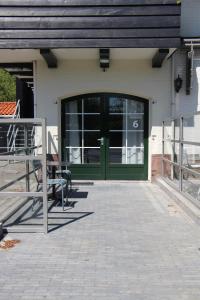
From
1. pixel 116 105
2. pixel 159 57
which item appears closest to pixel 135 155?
pixel 116 105

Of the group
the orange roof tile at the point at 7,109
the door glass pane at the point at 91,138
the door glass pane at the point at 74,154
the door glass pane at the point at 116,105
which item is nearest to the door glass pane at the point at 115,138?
the door glass pane at the point at 91,138

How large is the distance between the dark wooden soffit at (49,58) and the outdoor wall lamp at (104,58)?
1.14 meters

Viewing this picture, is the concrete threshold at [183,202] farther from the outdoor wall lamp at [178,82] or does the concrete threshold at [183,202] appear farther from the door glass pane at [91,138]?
the outdoor wall lamp at [178,82]

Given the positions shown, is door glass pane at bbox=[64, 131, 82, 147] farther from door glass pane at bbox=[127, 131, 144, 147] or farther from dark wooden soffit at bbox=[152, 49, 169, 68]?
dark wooden soffit at bbox=[152, 49, 169, 68]

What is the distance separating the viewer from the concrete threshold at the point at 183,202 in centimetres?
745

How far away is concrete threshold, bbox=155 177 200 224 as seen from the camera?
745 centimetres

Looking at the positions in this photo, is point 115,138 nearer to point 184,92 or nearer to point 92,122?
point 92,122

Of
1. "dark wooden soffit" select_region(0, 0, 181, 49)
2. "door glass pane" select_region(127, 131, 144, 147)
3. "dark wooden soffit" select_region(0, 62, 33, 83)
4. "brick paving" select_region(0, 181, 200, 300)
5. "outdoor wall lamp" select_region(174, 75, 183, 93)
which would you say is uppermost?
"dark wooden soffit" select_region(0, 0, 181, 49)

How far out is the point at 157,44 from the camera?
9.95 meters

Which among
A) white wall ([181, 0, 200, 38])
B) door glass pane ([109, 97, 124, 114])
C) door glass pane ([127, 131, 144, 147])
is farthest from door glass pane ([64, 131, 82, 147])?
white wall ([181, 0, 200, 38])

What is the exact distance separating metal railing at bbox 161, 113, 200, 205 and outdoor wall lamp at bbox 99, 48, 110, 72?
206 cm

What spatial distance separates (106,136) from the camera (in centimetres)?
1228

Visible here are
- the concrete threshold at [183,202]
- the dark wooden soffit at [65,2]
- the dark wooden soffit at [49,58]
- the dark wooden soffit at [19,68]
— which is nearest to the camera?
the concrete threshold at [183,202]

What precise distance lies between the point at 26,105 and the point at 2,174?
775 centimetres
